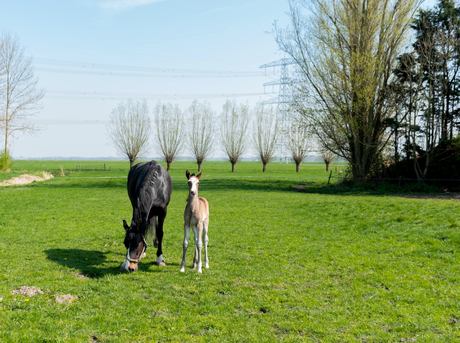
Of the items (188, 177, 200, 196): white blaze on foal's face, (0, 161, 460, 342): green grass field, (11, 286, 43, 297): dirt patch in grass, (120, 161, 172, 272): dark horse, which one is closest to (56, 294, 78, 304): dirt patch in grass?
(0, 161, 460, 342): green grass field

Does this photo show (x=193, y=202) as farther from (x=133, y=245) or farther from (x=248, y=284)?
(x=248, y=284)

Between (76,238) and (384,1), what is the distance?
92.7ft

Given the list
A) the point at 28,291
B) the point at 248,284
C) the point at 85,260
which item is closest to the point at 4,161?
the point at 85,260

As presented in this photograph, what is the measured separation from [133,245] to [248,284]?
2647 mm

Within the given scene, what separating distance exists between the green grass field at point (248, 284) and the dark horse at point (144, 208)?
47 centimetres

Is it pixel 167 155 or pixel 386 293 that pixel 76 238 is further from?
pixel 167 155

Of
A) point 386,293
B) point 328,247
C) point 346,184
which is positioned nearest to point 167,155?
point 346,184

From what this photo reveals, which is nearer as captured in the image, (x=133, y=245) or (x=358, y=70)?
(x=133, y=245)

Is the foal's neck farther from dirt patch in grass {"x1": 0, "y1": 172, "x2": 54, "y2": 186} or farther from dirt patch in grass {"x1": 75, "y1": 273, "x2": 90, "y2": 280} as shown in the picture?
dirt patch in grass {"x1": 0, "y1": 172, "x2": 54, "y2": 186}

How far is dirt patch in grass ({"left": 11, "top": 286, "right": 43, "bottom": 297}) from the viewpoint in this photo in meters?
5.84

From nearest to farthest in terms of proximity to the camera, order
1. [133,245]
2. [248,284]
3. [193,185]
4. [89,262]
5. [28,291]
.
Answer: [28,291], [248,284], [133,245], [193,185], [89,262]

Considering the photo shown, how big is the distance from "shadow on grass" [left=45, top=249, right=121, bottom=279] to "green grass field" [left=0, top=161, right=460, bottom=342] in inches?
1.6

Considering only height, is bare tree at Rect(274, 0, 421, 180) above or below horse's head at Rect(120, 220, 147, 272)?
above

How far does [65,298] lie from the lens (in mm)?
5742
